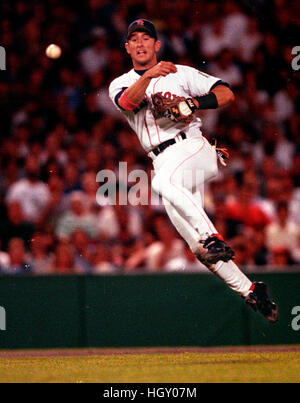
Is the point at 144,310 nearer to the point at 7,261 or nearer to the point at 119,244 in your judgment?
the point at 119,244

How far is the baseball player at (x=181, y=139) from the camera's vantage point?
5.95 meters

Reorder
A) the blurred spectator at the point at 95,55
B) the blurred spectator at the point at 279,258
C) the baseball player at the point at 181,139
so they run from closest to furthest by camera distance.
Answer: the baseball player at the point at 181,139, the blurred spectator at the point at 279,258, the blurred spectator at the point at 95,55

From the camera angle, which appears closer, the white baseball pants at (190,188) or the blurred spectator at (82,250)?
the white baseball pants at (190,188)

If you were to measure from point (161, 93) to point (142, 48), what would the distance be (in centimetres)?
38

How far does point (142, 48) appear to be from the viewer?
6.42 meters

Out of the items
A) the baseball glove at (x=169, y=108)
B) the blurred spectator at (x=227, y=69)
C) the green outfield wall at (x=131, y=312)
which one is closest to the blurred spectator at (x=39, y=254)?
the green outfield wall at (x=131, y=312)

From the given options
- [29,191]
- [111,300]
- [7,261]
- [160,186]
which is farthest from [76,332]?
[160,186]

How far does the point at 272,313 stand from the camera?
19.9ft

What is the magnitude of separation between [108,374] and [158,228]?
111 inches

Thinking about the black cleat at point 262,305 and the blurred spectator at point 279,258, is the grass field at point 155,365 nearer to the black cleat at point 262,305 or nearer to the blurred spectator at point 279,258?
the black cleat at point 262,305

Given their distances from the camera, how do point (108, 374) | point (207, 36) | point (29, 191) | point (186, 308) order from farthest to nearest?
point (207, 36) → point (29, 191) → point (186, 308) → point (108, 374)

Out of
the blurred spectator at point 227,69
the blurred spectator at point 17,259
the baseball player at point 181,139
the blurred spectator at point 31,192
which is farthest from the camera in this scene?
the blurred spectator at point 227,69

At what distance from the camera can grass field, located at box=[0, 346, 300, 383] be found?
577cm

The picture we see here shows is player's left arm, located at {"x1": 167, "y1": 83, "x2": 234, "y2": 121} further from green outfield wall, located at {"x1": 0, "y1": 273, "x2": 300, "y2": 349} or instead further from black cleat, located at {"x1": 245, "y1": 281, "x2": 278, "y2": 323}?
green outfield wall, located at {"x1": 0, "y1": 273, "x2": 300, "y2": 349}
